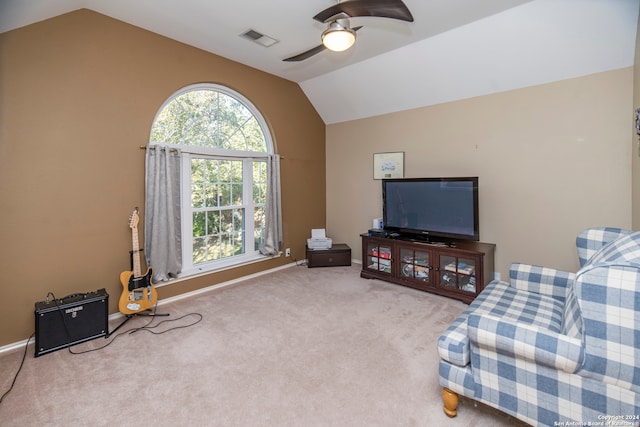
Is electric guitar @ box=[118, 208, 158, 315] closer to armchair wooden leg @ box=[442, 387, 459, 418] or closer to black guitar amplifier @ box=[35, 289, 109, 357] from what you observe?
black guitar amplifier @ box=[35, 289, 109, 357]

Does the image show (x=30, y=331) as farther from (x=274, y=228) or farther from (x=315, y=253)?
(x=315, y=253)

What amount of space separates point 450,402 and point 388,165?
333 cm

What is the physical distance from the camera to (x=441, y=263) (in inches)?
136

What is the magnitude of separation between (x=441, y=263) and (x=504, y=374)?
2.08 meters

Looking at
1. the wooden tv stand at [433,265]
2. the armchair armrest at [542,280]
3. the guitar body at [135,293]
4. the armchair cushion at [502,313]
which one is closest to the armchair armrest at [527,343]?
the armchair cushion at [502,313]

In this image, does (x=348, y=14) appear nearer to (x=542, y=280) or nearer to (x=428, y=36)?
(x=428, y=36)

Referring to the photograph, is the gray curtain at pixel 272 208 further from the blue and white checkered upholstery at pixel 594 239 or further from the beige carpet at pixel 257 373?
the blue and white checkered upholstery at pixel 594 239

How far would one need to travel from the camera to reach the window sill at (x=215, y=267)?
3.40 metres

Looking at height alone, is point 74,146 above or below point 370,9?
below

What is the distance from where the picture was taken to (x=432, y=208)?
365cm

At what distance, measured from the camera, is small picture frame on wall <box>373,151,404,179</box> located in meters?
4.32

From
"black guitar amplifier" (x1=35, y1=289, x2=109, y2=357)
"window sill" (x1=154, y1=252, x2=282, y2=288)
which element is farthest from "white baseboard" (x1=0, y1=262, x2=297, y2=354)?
"black guitar amplifier" (x1=35, y1=289, x2=109, y2=357)

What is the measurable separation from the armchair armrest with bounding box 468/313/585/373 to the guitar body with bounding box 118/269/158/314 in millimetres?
2863

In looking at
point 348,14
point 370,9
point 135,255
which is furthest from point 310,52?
point 135,255
